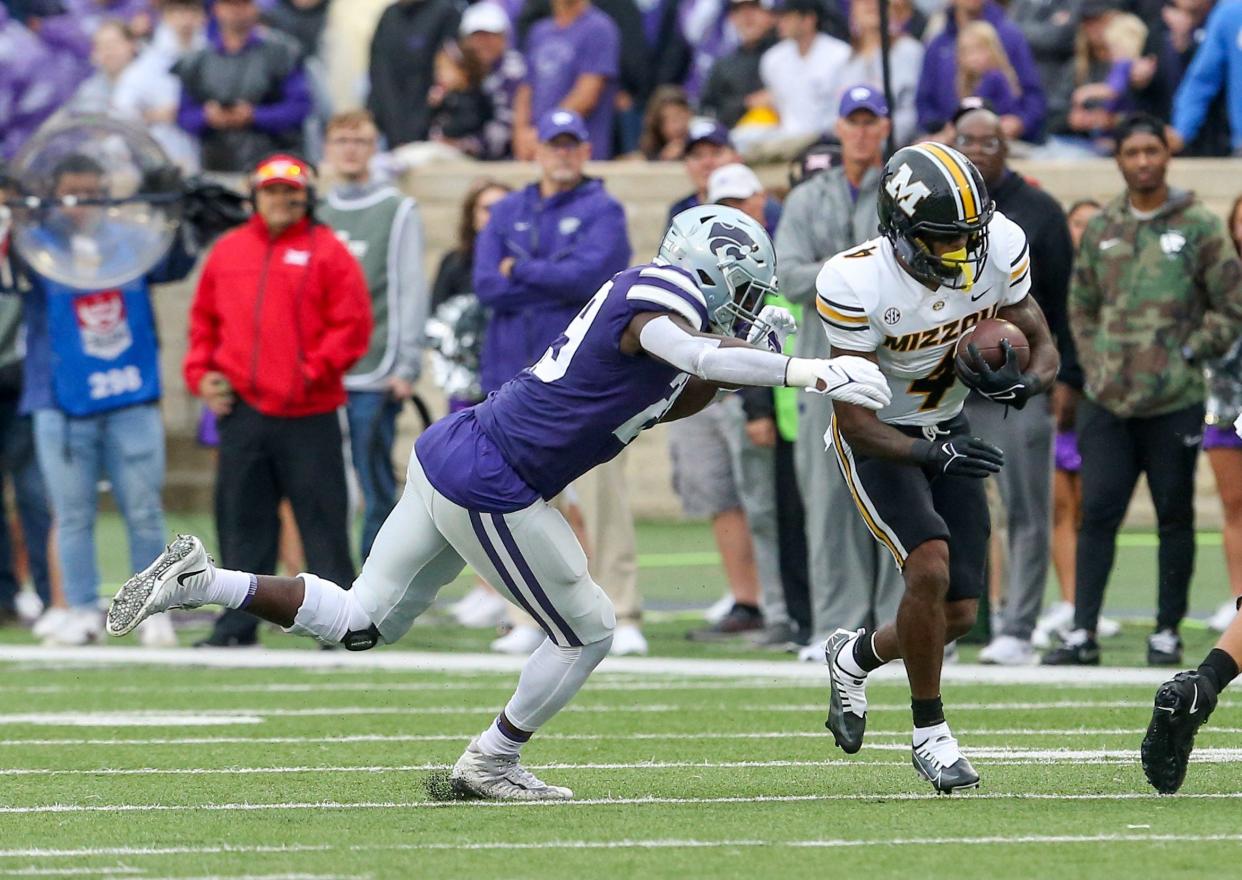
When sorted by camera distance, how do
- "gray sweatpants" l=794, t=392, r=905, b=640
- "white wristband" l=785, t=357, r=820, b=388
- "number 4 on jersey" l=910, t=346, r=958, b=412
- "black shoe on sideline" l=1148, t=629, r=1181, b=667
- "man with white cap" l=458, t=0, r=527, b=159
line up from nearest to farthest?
"white wristband" l=785, t=357, r=820, b=388
"number 4 on jersey" l=910, t=346, r=958, b=412
"black shoe on sideline" l=1148, t=629, r=1181, b=667
"gray sweatpants" l=794, t=392, r=905, b=640
"man with white cap" l=458, t=0, r=527, b=159

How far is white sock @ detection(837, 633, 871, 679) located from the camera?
6.98m

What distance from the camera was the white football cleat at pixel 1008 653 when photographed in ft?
33.1

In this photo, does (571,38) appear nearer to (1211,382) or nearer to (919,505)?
(1211,382)

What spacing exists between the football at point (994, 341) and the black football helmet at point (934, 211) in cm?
14

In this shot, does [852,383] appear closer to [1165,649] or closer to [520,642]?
[1165,649]

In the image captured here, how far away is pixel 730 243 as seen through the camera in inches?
249

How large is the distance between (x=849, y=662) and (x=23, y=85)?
1138cm

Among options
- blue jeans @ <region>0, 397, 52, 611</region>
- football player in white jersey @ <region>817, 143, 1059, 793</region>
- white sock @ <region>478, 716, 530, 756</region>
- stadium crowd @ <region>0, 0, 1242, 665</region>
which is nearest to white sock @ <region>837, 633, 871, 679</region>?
football player in white jersey @ <region>817, 143, 1059, 793</region>

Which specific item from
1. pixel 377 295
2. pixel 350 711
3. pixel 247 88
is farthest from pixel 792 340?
pixel 247 88

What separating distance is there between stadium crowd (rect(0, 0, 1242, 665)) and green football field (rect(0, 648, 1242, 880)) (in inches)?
37.9

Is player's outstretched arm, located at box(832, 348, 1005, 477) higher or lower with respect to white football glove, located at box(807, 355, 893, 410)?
lower

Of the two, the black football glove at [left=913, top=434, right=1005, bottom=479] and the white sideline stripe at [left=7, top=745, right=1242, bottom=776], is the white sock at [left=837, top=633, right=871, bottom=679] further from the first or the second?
the black football glove at [left=913, top=434, right=1005, bottom=479]

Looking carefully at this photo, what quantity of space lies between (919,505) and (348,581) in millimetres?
4781

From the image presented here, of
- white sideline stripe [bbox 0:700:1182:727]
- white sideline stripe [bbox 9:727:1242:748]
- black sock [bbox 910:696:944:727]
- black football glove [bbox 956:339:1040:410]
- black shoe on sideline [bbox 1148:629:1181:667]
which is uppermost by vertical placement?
black football glove [bbox 956:339:1040:410]
